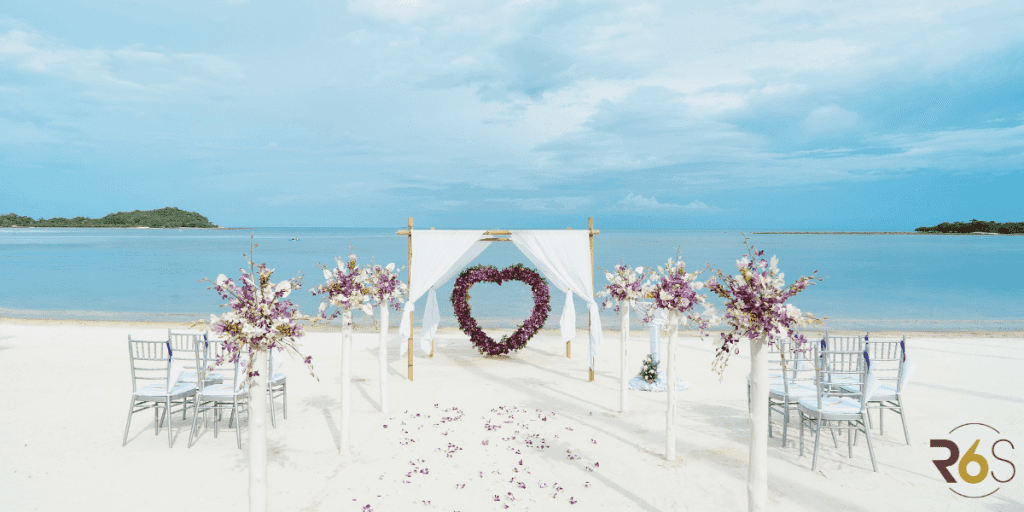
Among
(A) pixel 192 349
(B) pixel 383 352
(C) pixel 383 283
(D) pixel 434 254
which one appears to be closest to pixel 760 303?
(C) pixel 383 283

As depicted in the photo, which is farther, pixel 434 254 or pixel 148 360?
pixel 434 254

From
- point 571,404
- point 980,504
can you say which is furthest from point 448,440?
point 980,504

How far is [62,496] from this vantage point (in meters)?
4.79

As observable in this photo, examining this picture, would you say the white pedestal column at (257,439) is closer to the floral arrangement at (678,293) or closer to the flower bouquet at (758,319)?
the flower bouquet at (758,319)

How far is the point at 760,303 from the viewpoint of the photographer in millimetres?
3658

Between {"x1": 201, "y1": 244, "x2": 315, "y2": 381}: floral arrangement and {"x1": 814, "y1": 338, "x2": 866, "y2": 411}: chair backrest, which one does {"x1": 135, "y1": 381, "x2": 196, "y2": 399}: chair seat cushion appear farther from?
{"x1": 814, "y1": 338, "x2": 866, "y2": 411}: chair backrest

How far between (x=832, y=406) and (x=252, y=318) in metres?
5.70

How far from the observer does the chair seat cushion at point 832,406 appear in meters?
5.39

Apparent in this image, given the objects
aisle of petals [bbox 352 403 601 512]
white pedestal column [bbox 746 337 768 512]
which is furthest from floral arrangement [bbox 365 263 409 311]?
white pedestal column [bbox 746 337 768 512]

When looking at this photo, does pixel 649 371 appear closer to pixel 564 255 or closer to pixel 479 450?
pixel 564 255

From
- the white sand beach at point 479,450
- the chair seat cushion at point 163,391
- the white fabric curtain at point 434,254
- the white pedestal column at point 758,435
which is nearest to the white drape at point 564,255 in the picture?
the white fabric curtain at point 434,254

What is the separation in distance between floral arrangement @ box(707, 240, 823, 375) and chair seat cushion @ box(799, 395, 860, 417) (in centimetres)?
226

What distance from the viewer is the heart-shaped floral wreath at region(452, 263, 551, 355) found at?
10.7 meters

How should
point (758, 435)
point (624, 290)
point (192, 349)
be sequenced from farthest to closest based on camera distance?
1. point (624, 290)
2. point (192, 349)
3. point (758, 435)
